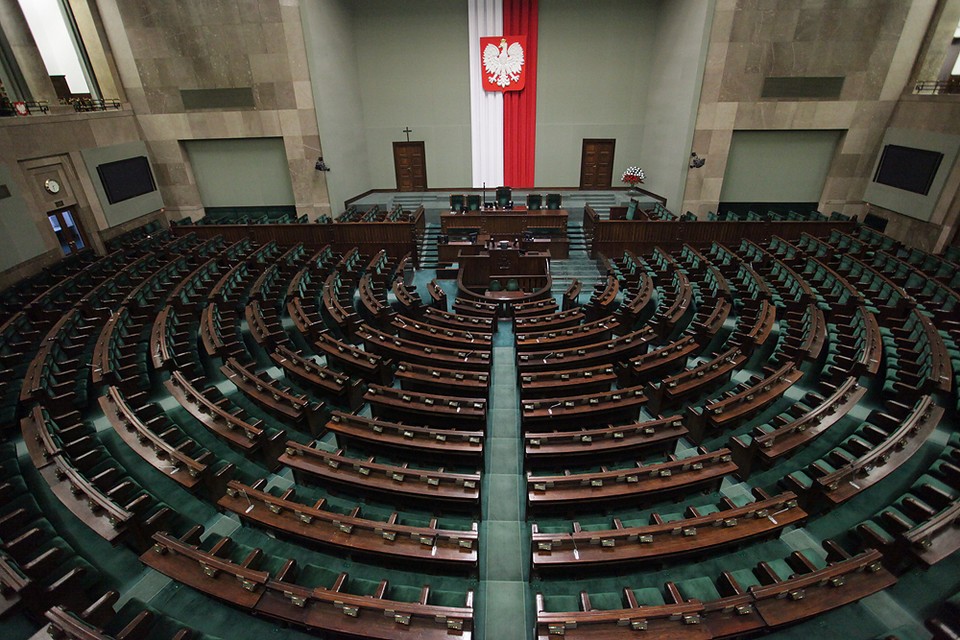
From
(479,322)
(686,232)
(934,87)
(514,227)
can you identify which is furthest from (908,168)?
(479,322)

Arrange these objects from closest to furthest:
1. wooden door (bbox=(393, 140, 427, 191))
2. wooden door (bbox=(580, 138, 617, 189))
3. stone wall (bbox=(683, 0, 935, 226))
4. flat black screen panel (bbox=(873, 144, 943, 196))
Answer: flat black screen panel (bbox=(873, 144, 943, 196)) → stone wall (bbox=(683, 0, 935, 226)) → wooden door (bbox=(580, 138, 617, 189)) → wooden door (bbox=(393, 140, 427, 191))

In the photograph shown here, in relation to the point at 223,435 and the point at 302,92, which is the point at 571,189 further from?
the point at 223,435

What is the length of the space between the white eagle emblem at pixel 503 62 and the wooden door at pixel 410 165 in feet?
11.5

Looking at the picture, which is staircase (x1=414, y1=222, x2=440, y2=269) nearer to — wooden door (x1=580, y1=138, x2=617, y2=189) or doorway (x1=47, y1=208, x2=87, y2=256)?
wooden door (x1=580, y1=138, x2=617, y2=189)

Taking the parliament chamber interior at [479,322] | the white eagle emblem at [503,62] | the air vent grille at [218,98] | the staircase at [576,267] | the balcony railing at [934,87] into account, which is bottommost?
the staircase at [576,267]

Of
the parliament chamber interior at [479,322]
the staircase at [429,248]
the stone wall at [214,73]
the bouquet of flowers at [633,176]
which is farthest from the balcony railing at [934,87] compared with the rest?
the stone wall at [214,73]

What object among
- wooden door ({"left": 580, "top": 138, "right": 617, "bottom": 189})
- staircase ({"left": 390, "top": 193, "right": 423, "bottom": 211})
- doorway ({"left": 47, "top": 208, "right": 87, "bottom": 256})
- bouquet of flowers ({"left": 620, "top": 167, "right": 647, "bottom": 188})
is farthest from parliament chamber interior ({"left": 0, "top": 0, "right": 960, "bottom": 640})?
bouquet of flowers ({"left": 620, "top": 167, "right": 647, "bottom": 188})

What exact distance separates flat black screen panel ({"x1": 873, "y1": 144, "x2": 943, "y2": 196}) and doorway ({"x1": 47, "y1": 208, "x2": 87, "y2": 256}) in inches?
843

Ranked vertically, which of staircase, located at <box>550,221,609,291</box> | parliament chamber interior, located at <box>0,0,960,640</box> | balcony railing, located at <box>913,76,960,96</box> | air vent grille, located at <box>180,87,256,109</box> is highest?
air vent grille, located at <box>180,87,256,109</box>

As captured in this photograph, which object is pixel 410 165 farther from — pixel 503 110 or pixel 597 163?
pixel 597 163

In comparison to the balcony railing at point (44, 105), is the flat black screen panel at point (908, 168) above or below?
below

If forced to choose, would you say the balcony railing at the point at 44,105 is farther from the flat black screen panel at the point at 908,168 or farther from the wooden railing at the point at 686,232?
the flat black screen panel at the point at 908,168

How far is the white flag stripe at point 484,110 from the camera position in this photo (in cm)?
1471

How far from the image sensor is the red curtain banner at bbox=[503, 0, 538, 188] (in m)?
14.6
